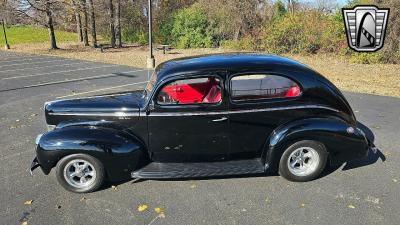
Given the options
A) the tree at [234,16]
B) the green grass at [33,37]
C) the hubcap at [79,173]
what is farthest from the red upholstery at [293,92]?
the green grass at [33,37]

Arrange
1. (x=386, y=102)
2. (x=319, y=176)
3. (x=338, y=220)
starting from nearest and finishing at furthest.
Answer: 1. (x=338, y=220)
2. (x=319, y=176)
3. (x=386, y=102)

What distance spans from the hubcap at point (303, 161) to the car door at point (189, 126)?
93 centimetres

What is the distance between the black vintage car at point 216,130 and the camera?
14.7 ft

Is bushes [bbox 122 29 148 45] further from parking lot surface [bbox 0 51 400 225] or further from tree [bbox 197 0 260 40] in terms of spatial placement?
parking lot surface [bbox 0 51 400 225]

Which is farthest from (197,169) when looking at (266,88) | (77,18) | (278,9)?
(77,18)

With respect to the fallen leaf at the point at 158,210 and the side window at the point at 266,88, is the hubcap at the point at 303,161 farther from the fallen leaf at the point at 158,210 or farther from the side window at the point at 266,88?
the fallen leaf at the point at 158,210

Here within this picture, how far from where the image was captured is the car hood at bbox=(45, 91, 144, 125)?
4.62m

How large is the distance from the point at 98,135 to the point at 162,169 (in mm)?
970

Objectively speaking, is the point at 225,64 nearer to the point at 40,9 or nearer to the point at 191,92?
the point at 191,92

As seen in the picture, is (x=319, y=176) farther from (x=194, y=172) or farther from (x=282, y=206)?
(x=194, y=172)

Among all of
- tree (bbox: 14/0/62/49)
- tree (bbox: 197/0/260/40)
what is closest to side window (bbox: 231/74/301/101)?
tree (bbox: 197/0/260/40)

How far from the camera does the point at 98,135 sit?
174 inches

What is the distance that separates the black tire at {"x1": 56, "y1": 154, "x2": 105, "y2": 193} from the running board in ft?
1.46

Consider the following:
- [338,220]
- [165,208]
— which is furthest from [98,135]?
[338,220]
